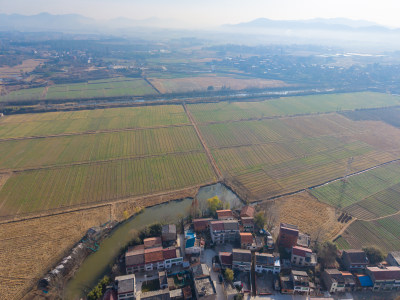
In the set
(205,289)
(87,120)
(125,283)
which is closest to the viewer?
(205,289)

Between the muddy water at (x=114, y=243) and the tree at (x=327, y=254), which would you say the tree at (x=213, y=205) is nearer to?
the muddy water at (x=114, y=243)

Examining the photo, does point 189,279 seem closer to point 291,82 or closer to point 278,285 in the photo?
point 278,285

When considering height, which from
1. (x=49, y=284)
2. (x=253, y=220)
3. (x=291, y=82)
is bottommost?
(x=49, y=284)

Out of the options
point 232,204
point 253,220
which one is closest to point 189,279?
point 253,220

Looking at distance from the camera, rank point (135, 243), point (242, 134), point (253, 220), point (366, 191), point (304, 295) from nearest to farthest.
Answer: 1. point (304, 295)
2. point (135, 243)
3. point (253, 220)
4. point (366, 191)
5. point (242, 134)

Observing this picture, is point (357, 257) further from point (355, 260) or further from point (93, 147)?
point (93, 147)

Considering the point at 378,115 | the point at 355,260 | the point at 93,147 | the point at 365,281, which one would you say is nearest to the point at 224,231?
the point at 355,260
